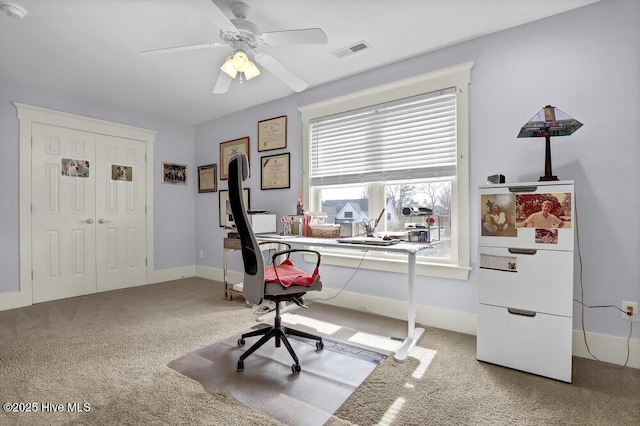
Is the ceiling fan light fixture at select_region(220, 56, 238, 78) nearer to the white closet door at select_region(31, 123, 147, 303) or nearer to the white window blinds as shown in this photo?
the white window blinds

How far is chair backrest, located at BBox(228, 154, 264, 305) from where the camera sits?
1.97 meters

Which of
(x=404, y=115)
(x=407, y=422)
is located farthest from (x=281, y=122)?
(x=407, y=422)

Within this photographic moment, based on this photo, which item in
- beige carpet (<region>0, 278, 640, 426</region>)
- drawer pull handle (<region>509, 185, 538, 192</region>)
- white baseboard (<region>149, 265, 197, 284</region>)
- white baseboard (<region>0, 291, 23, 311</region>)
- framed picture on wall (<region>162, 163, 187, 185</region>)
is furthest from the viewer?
framed picture on wall (<region>162, 163, 187, 185</region>)

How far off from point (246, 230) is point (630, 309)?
2.59 meters

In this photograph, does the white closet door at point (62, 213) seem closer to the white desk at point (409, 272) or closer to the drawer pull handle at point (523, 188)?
the white desk at point (409, 272)

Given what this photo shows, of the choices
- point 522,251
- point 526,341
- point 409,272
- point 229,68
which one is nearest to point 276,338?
point 409,272

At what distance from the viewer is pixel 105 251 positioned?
13.4 feet

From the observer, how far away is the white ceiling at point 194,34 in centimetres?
214

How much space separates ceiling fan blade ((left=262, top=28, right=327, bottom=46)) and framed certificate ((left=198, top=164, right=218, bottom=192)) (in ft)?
9.86

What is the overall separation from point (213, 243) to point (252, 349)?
301 centimetres

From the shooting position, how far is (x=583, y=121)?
2158 mm

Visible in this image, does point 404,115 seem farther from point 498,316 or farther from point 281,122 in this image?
point 498,316

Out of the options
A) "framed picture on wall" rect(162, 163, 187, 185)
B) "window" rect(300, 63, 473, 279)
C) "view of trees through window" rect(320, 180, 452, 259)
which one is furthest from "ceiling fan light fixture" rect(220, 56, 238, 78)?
"framed picture on wall" rect(162, 163, 187, 185)

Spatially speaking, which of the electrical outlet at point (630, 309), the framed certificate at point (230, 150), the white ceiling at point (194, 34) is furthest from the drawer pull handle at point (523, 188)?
the framed certificate at point (230, 150)
